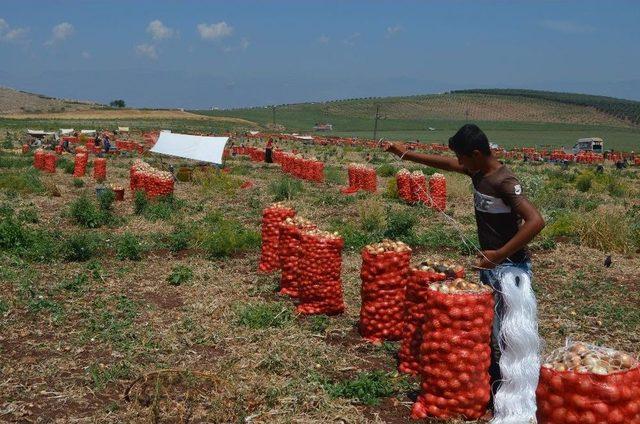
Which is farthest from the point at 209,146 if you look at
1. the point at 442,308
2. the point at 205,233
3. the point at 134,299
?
the point at 442,308

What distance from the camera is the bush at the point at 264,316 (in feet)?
22.7

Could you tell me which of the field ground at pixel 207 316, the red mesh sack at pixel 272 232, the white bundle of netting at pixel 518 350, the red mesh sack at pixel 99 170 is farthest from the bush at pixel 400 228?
the red mesh sack at pixel 99 170

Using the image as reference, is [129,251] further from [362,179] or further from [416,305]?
[362,179]

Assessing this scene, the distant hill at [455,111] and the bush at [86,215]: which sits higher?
the distant hill at [455,111]

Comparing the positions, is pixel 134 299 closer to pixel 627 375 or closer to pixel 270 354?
pixel 270 354

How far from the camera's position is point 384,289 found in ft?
20.9

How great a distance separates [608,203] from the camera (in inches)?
724

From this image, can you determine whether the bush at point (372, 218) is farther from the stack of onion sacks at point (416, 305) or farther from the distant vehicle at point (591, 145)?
the distant vehicle at point (591, 145)

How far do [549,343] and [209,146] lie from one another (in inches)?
693

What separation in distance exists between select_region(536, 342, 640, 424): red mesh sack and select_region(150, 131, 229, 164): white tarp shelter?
62.9ft

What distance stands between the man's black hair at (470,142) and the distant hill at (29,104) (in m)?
113

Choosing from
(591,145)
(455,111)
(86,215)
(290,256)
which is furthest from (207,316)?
(455,111)

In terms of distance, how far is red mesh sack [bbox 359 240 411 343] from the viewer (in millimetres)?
→ 6320

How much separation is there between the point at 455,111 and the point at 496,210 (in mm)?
132446
